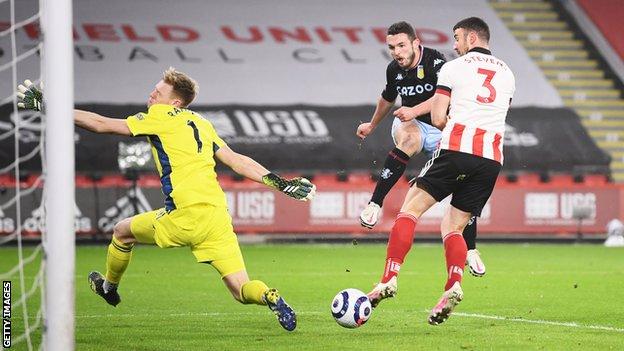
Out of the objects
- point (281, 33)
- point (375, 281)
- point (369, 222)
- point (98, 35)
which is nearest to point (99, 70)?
point (98, 35)

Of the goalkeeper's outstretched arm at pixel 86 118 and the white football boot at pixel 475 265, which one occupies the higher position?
the goalkeeper's outstretched arm at pixel 86 118

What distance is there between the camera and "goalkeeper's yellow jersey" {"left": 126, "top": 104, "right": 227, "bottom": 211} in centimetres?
732

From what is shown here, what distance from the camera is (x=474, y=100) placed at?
754 cm

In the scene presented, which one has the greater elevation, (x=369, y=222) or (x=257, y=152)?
(x=257, y=152)

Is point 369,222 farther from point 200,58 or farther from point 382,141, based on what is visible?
point 200,58

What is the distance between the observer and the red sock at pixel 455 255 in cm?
749

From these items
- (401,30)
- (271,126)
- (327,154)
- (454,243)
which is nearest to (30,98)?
(454,243)

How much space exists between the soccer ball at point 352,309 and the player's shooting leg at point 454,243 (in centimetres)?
55

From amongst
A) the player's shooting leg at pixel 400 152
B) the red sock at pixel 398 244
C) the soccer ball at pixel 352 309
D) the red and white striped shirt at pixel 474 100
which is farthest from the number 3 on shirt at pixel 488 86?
the player's shooting leg at pixel 400 152

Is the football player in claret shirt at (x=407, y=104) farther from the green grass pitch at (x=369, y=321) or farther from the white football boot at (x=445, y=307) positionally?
the white football boot at (x=445, y=307)

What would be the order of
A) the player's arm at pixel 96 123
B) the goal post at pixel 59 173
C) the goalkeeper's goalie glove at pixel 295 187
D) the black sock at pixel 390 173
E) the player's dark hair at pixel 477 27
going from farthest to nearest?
the black sock at pixel 390 173, the player's dark hair at pixel 477 27, the goalkeeper's goalie glove at pixel 295 187, the player's arm at pixel 96 123, the goal post at pixel 59 173

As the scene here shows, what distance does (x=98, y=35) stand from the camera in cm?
2341

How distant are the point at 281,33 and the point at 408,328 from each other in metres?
17.0

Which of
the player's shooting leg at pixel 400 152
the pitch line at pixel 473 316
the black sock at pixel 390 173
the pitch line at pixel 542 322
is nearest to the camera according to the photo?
the pitch line at pixel 542 322
